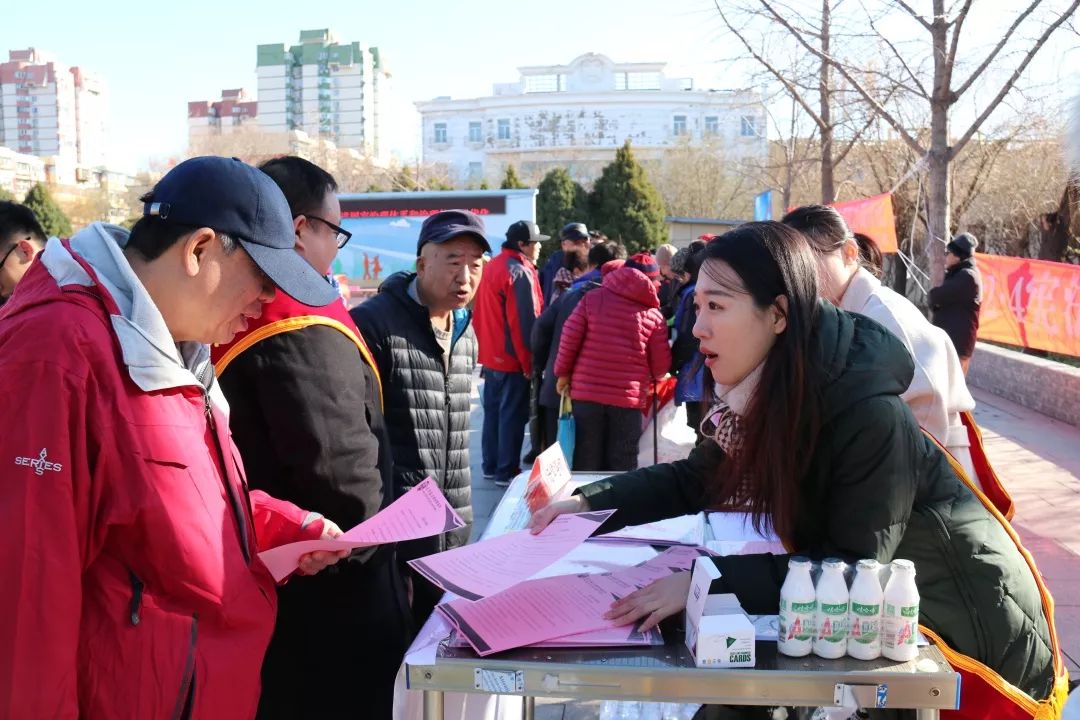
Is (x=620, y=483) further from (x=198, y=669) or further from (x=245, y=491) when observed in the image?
(x=198, y=669)

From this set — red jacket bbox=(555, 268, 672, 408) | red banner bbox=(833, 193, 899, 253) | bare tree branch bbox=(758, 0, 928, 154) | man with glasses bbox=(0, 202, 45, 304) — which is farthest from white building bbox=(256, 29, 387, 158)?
man with glasses bbox=(0, 202, 45, 304)

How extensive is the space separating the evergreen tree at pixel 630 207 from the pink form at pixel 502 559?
2640 centimetres

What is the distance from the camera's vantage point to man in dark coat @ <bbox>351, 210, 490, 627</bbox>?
9.30 feet

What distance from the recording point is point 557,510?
225cm

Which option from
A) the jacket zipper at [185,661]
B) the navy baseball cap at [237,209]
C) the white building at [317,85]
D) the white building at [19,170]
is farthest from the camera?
the white building at [317,85]

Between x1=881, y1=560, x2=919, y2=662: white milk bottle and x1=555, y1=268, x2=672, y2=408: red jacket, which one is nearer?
x1=881, y1=560, x2=919, y2=662: white milk bottle

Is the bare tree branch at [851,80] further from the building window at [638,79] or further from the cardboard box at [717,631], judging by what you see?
the building window at [638,79]

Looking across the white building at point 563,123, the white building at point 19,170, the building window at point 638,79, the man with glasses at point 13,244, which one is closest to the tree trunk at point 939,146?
the man with glasses at point 13,244

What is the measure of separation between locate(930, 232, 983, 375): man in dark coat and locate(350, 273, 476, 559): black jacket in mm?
6749

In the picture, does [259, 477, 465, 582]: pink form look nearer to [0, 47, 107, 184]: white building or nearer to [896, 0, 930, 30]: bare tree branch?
[896, 0, 930, 30]: bare tree branch

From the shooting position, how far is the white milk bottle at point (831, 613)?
5.44ft

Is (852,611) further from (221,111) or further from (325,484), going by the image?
(221,111)

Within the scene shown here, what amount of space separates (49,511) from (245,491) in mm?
513

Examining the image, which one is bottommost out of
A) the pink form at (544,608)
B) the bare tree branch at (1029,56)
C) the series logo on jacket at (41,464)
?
the pink form at (544,608)
